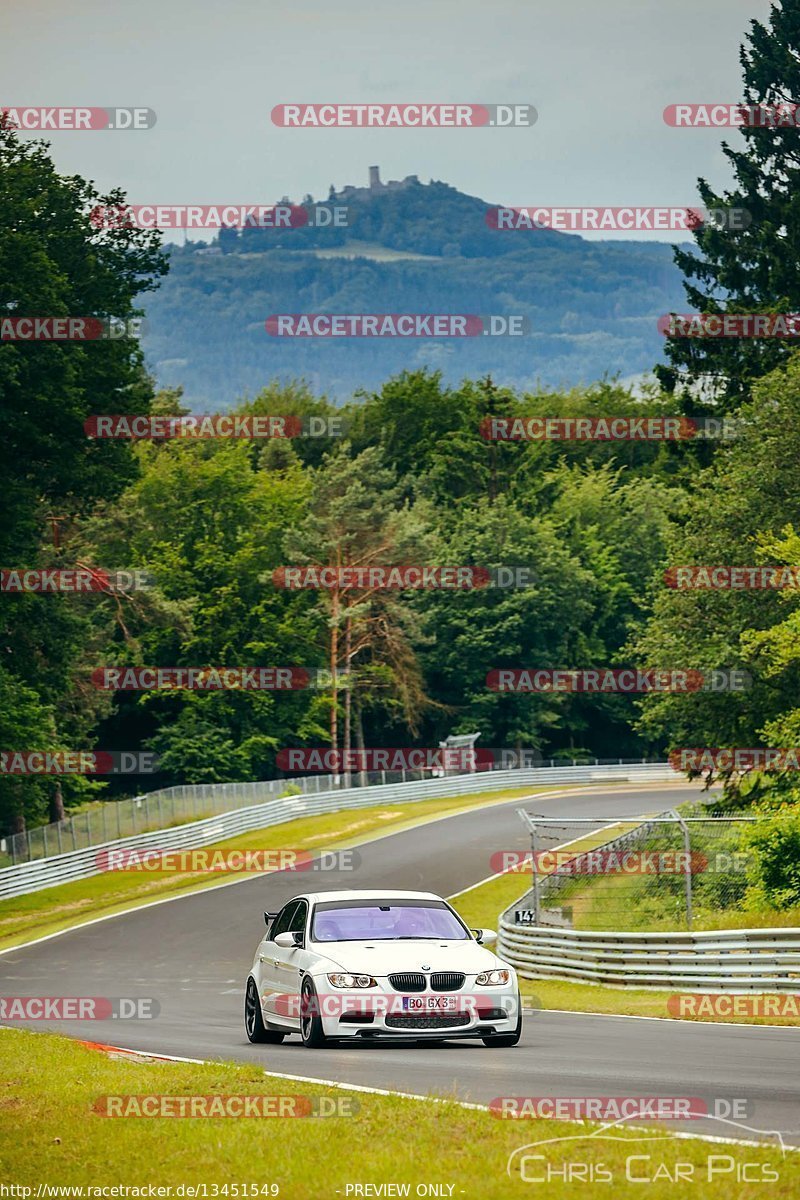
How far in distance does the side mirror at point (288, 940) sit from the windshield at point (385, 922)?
6.7 inches

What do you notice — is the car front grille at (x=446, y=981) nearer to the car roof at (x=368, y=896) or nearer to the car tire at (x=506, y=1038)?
A: the car tire at (x=506, y=1038)

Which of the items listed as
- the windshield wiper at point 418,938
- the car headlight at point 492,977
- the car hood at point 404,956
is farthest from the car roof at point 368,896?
the car headlight at point 492,977

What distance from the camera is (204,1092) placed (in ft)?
37.9

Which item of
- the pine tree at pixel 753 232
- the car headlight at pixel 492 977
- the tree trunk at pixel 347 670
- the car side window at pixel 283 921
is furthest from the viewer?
the tree trunk at pixel 347 670

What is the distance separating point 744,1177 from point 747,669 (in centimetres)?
3911

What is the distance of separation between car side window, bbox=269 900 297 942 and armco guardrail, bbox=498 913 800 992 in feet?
21.5

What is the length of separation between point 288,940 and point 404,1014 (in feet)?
5.11

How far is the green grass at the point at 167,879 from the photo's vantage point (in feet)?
148

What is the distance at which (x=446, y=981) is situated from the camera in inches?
583

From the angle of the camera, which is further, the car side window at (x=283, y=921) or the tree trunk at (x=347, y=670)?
the tree trunk at (x=347, y=670)

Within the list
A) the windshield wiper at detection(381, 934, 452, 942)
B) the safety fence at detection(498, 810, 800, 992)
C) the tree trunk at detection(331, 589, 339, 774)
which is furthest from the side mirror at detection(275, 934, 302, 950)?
the tree trunk at detection(331, 589, 339, 774)

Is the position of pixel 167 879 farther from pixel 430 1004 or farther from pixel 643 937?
pixel 430 1004

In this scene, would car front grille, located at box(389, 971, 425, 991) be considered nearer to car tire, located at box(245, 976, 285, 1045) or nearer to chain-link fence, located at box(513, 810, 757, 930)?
car tire, located at box(245, 976, 285, 1045)

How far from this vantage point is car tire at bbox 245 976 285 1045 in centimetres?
1666
